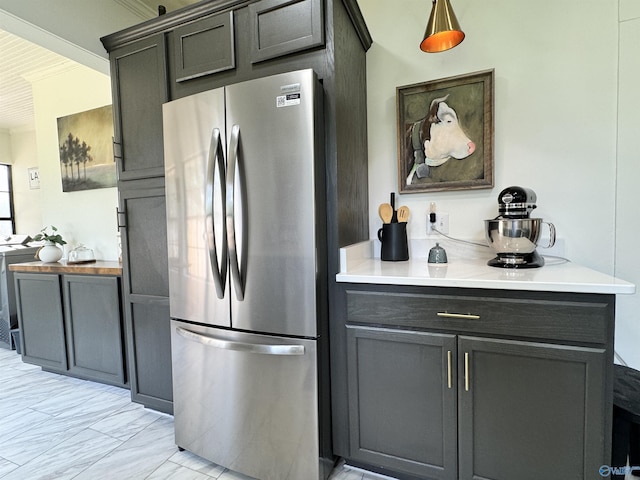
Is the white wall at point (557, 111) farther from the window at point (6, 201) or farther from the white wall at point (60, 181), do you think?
the window at point (6, 201)

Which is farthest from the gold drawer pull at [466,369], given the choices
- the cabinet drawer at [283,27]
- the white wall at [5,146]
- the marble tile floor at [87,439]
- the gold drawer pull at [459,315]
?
the white wall at [5,146]

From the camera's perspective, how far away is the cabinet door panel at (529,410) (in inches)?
43.2

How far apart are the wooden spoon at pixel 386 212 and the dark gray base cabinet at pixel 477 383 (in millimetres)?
596

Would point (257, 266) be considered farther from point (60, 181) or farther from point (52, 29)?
point (60, 181)

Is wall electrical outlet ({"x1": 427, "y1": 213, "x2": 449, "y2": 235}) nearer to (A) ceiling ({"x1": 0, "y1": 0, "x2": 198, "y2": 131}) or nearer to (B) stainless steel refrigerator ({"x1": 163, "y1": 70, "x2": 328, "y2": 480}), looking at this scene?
(B) stainless steel refrigerator ({"x1": 163, "y1": 70, "x2": 328, "y2": 480})

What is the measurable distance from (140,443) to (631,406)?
7.74 feet

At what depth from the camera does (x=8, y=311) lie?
10.5 feet

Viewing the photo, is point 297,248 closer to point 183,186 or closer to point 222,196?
point 222,196

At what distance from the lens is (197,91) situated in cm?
172

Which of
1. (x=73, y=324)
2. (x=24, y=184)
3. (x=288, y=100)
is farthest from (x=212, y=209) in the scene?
(x=24, y=184)

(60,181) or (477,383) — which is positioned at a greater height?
(60,181)

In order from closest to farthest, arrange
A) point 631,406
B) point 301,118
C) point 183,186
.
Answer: point 631,406 < point 301,118 < point 183,186

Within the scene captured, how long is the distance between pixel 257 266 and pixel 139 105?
4.33ft

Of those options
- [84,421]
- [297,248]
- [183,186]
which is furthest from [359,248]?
[84,421]
